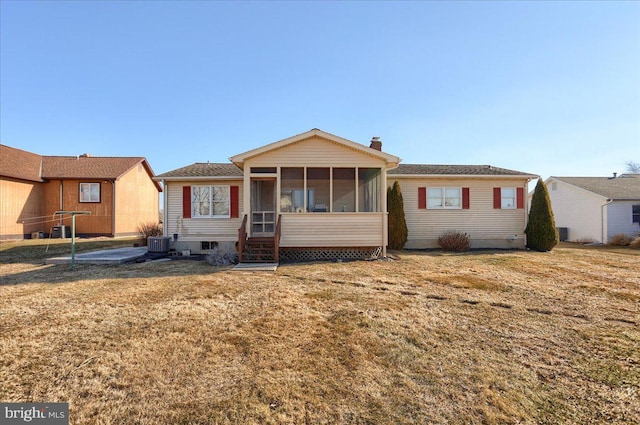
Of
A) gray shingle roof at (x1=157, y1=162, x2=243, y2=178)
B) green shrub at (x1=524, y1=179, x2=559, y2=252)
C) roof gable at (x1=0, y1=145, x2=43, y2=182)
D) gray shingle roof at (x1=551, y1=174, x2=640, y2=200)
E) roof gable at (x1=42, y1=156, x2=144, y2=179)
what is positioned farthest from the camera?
roof gable at (x1=42, y1=156, x2=144, y2=179)

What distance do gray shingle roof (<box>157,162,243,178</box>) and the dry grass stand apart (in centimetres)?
648

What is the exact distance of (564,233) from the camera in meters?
20.8

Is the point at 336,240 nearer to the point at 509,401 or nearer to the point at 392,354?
the point at 392,354

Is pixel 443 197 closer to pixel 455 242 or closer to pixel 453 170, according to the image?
pixel 453 170

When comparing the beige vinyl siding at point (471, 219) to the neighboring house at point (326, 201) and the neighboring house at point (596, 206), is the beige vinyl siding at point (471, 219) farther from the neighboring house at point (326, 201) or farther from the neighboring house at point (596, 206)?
the neighboring house at point (596, 206)

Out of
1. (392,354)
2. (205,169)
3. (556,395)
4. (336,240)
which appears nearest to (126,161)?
(205,169)

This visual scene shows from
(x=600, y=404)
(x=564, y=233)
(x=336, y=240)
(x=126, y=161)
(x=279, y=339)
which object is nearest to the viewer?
(x=600, y=404)

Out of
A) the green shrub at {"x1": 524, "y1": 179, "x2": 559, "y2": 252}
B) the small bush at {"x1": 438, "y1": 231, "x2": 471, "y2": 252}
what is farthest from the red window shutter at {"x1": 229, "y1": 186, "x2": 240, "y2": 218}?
the green shrub at {"x1": 524, "y1": 179, "x2": 559, "y2": 252}

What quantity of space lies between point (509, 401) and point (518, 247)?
1402 centimetres

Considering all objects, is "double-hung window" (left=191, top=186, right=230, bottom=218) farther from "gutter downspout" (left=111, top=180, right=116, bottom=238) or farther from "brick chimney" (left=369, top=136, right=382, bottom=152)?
"gutter downspout" (left=111, top=180, right=116, bottom=238)

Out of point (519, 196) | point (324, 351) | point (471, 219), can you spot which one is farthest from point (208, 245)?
point (519, 196)

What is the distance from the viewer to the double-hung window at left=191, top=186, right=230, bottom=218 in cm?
1283

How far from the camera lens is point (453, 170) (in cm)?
1477

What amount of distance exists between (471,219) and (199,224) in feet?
42.9
